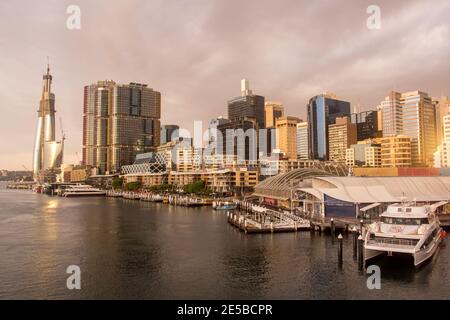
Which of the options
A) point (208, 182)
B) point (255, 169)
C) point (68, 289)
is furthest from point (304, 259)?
point (208, 182)

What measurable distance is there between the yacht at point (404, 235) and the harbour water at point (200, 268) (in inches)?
61.6

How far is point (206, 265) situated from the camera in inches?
1687

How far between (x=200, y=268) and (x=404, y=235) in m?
22.0

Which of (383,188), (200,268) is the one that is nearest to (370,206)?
(383,188)

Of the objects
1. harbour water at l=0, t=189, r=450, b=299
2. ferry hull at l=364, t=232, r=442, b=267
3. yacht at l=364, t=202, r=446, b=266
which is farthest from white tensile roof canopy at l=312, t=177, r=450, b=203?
ferry hull at l=364, t=232, r=442, b=267

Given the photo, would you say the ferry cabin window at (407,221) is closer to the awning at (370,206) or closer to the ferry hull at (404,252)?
the ferry hull at (404,252)

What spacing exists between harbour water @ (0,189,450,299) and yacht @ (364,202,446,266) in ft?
5.14

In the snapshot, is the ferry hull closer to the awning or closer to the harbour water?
the harbour water

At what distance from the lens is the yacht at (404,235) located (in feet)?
134

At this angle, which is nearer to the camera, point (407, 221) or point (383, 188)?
point (407, 221)

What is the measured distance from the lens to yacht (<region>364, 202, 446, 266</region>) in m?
40.8

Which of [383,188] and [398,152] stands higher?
[398,152]

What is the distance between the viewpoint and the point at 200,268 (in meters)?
41.6

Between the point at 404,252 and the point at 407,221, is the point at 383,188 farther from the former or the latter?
the point at 404,252
